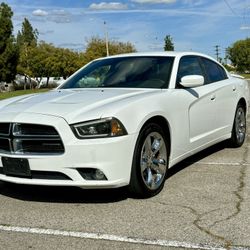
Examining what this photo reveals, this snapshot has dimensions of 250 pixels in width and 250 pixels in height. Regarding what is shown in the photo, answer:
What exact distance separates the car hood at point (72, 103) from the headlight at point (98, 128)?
0.22 feet

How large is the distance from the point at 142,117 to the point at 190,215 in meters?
1.10

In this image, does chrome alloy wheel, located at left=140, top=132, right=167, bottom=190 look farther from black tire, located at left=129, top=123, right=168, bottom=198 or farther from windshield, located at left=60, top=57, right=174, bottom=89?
windshield, located at left=60, top=57, right=174, bottom=89

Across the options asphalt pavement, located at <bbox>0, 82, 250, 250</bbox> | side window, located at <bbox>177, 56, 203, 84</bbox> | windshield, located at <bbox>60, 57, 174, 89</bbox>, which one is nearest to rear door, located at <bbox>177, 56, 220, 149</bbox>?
side window, located at <bbox>177, 56, 203, 84</bbox>

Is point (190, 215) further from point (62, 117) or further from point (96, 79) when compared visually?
point (96, 79)

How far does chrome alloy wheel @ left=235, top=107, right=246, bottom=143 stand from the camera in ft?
25.8

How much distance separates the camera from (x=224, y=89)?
7.25 meters

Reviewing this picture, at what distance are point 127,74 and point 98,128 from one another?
5.40 ft

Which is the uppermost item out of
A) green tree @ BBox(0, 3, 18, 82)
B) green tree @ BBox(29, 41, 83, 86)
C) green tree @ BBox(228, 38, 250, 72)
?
green tree @ BBox(0, 3, 18, 82)

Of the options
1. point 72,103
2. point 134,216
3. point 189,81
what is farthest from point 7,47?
point 134,216

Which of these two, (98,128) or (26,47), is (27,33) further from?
(98,128)

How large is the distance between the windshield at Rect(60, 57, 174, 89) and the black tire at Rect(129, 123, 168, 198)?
79cm

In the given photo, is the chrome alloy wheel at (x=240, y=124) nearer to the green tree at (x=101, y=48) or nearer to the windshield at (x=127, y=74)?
the windshield at (x=127, y=74)

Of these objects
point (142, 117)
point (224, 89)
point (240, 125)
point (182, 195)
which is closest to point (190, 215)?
point (182, 195)

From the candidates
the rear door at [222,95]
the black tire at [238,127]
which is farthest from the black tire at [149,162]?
the black tire at [238,127]
